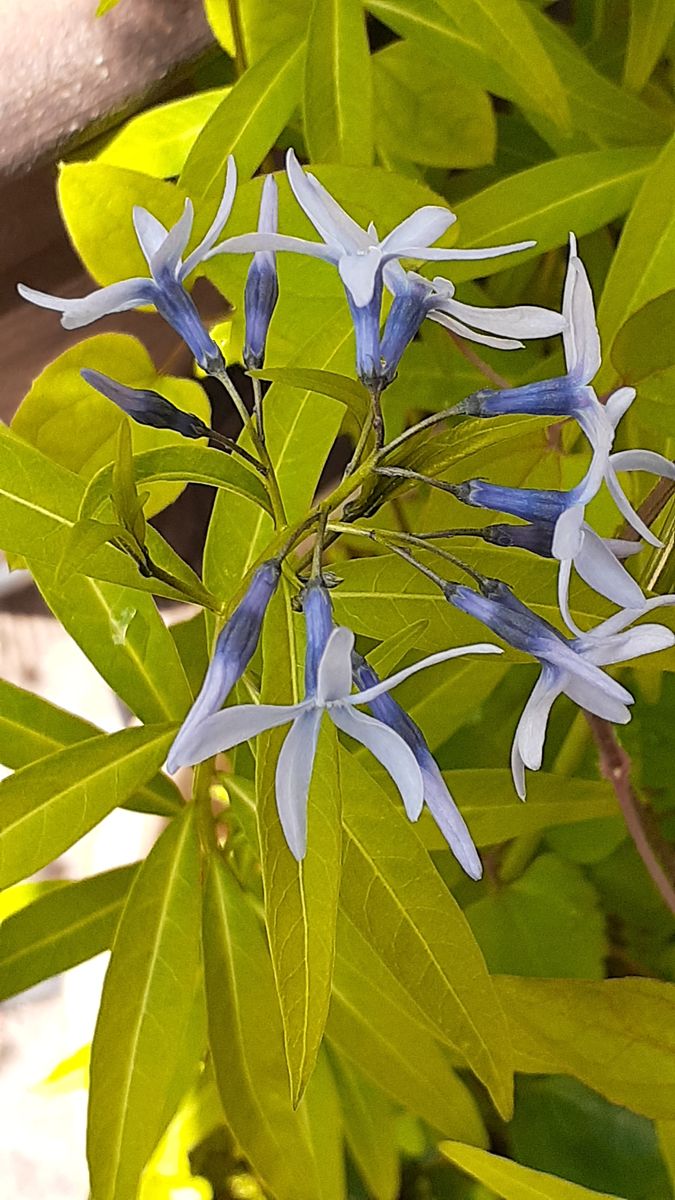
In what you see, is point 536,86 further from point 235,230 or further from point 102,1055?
point 102,1055

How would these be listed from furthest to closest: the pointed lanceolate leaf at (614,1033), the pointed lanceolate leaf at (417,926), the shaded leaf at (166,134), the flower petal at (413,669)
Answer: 1. the shaded leaf at (166,134)
2. the pointed lanceolate leaf at (614,1033)
3. the pointed lanceolate leaf at (417,926)
4. the flower petal at (413,669)

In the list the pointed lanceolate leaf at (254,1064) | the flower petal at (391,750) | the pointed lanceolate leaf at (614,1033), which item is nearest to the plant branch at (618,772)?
the pointed lanceolate leaf at (614,1033)

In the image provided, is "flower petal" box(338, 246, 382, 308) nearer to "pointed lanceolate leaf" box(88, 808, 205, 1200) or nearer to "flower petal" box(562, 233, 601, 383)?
"flower petal" box(562, 233, 601, 383)

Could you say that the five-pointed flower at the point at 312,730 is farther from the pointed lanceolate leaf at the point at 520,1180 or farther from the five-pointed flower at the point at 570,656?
Answer: the pointed lanceolate leaf at the point at 520,1180

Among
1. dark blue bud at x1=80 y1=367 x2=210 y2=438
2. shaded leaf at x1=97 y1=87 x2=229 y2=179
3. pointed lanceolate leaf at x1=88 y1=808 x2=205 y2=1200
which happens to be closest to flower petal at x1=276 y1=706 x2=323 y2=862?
dark blue bud at x1=80 y1=367 x2=210 y2=438

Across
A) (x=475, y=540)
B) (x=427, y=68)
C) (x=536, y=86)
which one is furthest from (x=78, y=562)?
(x=427, y=68)

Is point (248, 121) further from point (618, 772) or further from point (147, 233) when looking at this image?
point (618, 772)
